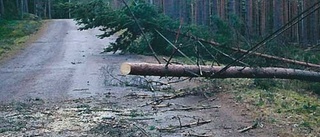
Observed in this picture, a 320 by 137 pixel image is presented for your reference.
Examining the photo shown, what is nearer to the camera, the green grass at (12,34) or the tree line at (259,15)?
the tree line at (259,15)

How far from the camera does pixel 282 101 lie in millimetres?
10750

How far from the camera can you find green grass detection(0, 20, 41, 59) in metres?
28.1

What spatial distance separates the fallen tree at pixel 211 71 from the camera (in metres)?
9.44

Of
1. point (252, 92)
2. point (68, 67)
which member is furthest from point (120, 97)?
point (68, 67)

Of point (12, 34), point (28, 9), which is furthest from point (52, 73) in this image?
point (28, 9)

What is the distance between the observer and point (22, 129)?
29.5 ft

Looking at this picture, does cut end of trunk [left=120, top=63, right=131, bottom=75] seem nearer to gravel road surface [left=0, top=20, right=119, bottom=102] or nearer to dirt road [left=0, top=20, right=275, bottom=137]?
dirt road [left=0, top=20, right=275, bottom=137]

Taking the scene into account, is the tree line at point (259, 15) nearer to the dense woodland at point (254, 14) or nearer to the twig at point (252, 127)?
the dense woodland at point (254, 14)

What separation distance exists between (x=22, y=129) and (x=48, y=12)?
6295cm

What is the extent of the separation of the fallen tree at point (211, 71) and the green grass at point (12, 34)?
14561 mm

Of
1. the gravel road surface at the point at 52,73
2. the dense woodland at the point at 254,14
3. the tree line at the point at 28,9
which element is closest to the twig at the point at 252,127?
the gravel road surface at the point at 52,73

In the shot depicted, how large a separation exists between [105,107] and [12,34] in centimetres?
2712

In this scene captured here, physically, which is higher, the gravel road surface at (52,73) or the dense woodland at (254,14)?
the dense woodland at (254,14)

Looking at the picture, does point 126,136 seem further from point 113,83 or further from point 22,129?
point 113,83
